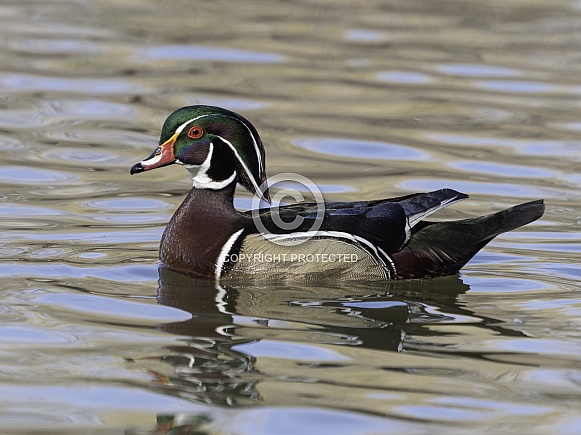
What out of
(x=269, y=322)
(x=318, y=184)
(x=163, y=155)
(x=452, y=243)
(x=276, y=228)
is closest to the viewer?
(x=269, y=322)

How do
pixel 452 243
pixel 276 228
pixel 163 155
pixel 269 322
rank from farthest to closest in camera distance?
pixel 452 243 → pixel 163 155 → pixel 276 228 → pixel 269 322

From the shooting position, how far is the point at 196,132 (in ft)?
24.2

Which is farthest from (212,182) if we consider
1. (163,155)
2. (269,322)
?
(269,322)

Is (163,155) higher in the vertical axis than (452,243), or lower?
higher

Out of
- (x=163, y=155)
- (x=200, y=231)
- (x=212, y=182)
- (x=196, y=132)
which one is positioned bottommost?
(x=200, y=231)

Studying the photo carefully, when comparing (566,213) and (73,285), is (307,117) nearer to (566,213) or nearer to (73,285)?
(566,213)

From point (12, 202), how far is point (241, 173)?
93.5 inches

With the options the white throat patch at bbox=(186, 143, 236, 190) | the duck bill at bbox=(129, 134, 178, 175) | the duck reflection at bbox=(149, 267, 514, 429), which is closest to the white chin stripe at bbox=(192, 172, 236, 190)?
the white throat patch at bbox=(186, 143, 236, 190)

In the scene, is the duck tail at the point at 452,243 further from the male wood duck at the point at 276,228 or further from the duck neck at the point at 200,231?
the duck neck at the point at 200,231

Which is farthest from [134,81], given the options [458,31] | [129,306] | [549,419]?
[549,419]

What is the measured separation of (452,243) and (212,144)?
1589 millimetres

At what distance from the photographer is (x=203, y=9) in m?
16.1

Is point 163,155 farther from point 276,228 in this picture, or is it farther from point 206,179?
point 276,228

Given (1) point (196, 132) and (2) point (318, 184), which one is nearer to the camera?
(1) point (196, 132)
